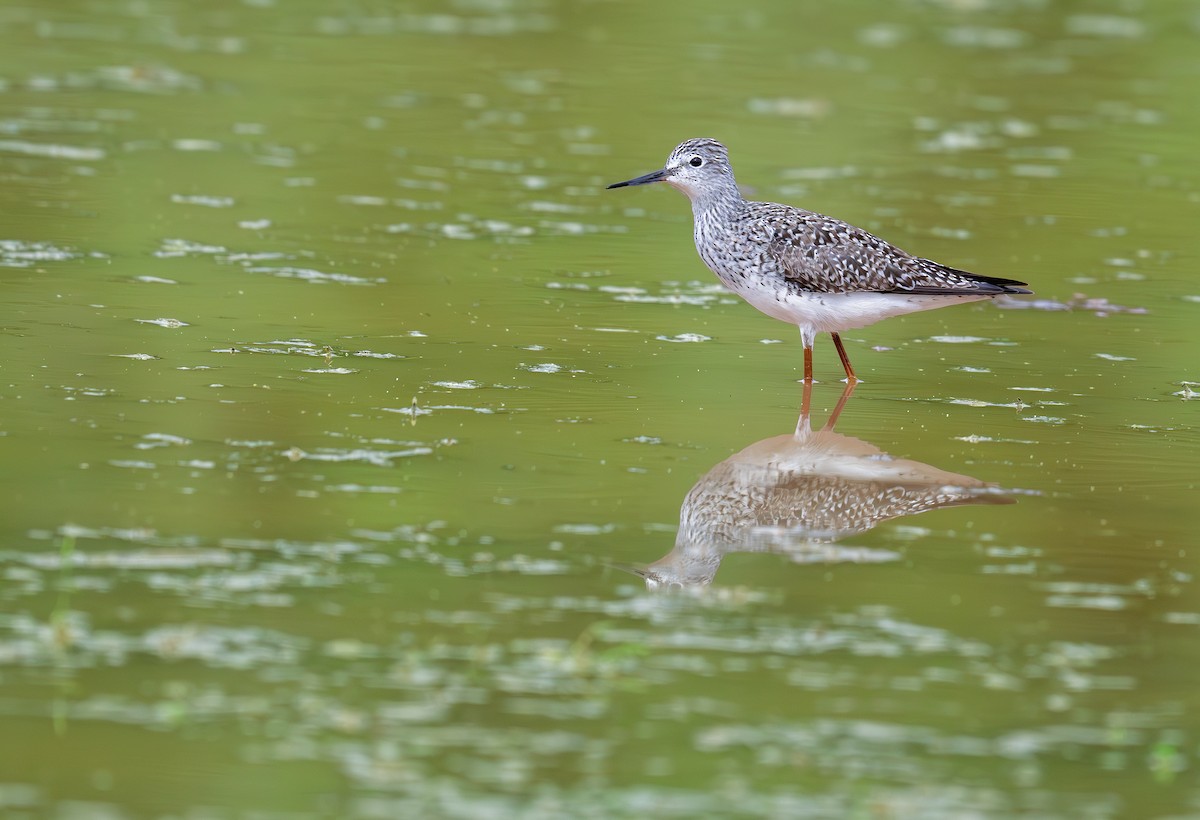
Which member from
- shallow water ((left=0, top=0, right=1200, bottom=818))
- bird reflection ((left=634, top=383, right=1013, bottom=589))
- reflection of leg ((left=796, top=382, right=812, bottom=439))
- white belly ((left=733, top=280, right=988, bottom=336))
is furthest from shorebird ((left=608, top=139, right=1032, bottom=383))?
bird reflection ((left=634, top=383, right=1013, bottom=589))

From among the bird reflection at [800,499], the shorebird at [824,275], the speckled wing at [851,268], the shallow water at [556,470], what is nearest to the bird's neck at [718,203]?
the shorebird at [824,275]

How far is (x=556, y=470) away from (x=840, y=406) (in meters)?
2.34

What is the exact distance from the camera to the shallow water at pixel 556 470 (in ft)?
19.4

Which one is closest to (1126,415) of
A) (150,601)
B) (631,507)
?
(631,507)

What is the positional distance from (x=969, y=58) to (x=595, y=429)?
14808 mm

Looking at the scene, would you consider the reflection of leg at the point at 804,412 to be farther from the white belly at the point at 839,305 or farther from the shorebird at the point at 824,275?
the white belly at the point at 839,305

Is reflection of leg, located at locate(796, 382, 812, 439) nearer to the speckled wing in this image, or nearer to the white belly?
the white belly

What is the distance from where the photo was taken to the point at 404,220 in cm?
1445

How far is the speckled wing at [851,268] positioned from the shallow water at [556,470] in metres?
0.57

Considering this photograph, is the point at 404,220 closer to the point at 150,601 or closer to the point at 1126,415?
the point at 1126,415

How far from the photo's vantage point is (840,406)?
10.6 m

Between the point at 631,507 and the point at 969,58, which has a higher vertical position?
the point at 969,58

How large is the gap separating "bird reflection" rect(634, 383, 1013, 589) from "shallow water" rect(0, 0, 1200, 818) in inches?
1.2

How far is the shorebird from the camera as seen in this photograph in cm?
1119
